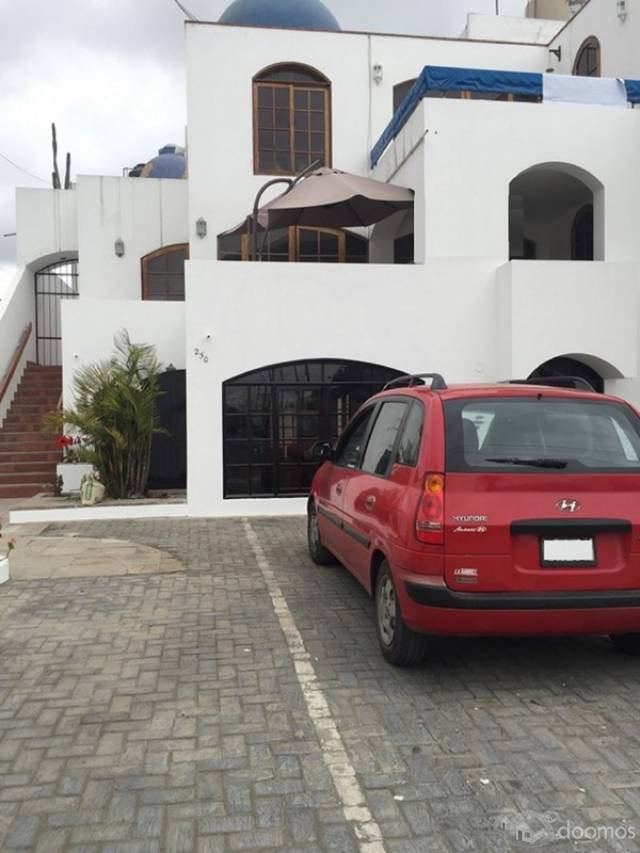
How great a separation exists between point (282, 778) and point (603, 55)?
47.8 feet

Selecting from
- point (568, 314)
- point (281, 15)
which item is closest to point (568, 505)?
point (568, 314)

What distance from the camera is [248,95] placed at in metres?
13.7

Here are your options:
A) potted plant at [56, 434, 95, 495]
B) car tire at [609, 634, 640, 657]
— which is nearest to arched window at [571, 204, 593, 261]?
potted plant at [56, 434, 95, 495]

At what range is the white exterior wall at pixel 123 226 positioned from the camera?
1471 centimetres

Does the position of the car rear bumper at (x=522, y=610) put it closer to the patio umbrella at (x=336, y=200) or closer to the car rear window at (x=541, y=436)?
the car rear window at (x=541, y=436)

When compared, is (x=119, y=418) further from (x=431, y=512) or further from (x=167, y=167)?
(x=167, y=167)

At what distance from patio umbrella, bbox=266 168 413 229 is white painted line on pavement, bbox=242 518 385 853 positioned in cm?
733

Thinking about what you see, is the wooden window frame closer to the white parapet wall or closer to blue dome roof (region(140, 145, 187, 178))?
blue dome roof (region(140, 145, 187, 178))

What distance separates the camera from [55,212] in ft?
51.3

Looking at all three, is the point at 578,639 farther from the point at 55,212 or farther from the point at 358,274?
the point at 55,212

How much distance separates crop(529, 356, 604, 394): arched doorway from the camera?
11033mm

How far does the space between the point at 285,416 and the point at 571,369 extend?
15.2 ft

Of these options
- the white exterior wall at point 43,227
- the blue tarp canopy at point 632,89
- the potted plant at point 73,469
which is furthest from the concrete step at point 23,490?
the blue tarp canopy at point 632,89

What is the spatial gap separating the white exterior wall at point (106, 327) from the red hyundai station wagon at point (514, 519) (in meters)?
7.94
